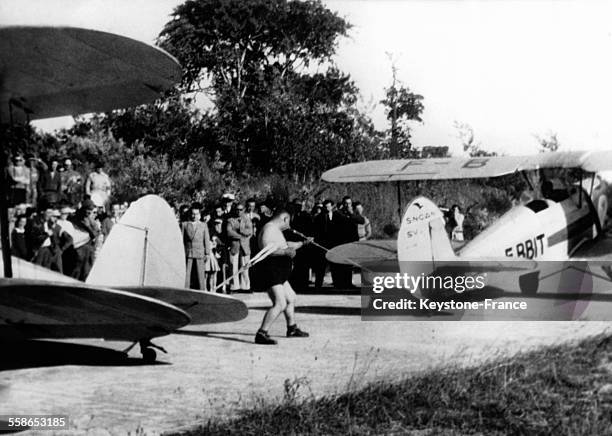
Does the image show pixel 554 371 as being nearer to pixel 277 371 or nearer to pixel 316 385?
pixel 316 385

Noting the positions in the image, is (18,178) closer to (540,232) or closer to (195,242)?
(195,242)

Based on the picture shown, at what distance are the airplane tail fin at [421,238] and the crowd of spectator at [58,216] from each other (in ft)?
10.8

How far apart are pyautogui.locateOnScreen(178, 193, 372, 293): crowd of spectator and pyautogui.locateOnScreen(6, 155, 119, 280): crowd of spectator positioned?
124 cm

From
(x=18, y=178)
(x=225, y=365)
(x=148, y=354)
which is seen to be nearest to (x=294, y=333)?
(x=225, y=365)

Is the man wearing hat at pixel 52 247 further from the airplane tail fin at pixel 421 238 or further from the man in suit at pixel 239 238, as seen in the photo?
the man in suit at pixel 239 238

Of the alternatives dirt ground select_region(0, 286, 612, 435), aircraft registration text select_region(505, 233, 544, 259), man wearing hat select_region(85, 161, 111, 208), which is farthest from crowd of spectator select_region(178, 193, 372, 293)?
aircraft registration text select_region(505, 233, 544, 259)

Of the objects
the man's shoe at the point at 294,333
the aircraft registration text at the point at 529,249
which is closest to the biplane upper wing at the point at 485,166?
the aircraft registration text at the point at 529,249

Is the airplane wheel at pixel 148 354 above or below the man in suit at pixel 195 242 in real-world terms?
below

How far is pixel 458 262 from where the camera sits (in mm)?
9156

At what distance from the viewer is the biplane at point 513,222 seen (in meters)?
9.10

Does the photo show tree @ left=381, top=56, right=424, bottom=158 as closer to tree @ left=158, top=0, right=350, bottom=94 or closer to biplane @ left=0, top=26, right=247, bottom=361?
tree @ left=158, top=0, right=350, bottom=94

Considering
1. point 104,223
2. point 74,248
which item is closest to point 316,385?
point 74,248

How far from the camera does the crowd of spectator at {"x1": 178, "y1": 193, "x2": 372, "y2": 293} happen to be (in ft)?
36.8

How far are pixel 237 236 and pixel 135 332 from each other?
651 centimetres
